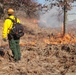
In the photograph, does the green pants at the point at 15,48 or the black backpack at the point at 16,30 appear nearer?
the black backpack at the point at 16,30

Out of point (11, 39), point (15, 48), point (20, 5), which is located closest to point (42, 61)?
point (15, 48)

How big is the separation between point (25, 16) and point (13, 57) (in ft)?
76.2

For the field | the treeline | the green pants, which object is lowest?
the field

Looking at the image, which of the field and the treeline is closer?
the field

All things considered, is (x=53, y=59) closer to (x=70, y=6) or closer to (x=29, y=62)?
(x=29, y=62)

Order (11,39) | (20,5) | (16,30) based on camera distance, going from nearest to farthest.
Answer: (16,30) → (11,39) → (20,5)

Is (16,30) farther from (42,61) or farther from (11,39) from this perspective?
(42,61)

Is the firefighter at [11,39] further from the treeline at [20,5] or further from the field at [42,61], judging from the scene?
the treeline at [20,5]

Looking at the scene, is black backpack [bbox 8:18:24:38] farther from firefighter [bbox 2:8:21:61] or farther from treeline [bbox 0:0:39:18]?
treeline [bbox 0:0:39:18]

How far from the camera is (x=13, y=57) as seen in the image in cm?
1155

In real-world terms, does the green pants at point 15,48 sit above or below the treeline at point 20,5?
below

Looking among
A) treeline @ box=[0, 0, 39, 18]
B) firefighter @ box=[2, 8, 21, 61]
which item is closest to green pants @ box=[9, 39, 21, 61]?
firefighter @ box=[2, 8, 21, 61]

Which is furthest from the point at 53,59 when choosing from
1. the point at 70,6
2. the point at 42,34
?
the point at 42,34

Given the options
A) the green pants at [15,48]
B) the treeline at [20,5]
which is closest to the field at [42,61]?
the green pants at [15,48]
